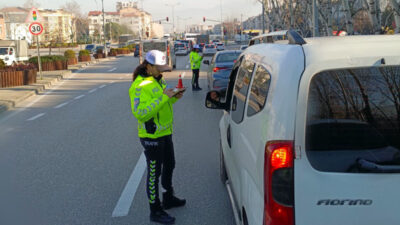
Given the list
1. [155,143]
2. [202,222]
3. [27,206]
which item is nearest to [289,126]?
[155,143]

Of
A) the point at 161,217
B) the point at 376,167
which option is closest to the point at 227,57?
the point at 161,217

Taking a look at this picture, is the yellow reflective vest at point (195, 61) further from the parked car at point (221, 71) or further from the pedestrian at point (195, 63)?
the parked car at point (221, 71)

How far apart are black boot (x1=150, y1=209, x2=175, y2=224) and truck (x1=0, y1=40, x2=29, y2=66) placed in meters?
33.0

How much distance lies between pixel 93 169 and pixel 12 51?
34.3m

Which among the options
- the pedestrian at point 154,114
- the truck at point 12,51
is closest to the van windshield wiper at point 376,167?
the pedestrian at point 154,114

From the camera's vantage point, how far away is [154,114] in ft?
14.5

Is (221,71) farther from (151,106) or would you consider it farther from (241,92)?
(241,92)

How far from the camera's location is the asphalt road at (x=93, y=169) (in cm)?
528

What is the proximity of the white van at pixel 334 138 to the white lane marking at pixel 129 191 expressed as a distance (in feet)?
9.58

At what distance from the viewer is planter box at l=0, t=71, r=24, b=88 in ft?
69.1

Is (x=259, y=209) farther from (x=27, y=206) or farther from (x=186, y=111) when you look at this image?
(x=186, y=111)

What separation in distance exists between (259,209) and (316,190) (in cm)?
45

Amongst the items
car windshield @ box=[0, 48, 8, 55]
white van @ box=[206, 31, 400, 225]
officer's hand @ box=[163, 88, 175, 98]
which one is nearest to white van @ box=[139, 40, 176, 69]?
car windshield @ box=[0, 48, 8, 55]

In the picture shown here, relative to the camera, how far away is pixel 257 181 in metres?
2.88
